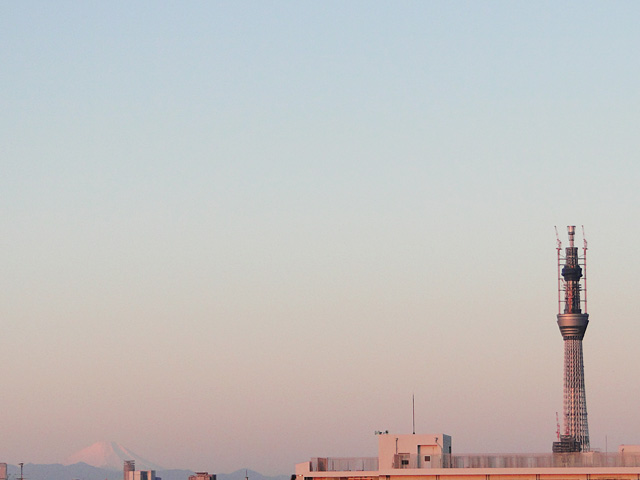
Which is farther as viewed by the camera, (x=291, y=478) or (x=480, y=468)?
(x=291, y=478)

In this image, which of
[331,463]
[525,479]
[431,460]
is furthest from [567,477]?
[331,463]

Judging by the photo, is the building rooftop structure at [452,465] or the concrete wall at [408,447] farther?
the concrete wall at [408,447]

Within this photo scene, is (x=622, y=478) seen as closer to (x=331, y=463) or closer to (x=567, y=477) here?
(x=567, y=477)

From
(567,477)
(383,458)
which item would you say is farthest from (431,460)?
(567,477)

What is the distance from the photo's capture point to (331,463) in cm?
9781

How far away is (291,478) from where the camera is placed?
100625 mm

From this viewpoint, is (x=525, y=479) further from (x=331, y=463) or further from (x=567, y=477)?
(x=331, y=463)

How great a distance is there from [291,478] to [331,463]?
460 centimetres

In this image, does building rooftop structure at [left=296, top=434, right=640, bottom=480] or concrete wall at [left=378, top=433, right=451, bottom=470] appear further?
concrete wall at [left=378, top=433, right=451, bottom=470]

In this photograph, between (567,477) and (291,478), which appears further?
(291,478)

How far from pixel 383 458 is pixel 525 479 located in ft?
37.8

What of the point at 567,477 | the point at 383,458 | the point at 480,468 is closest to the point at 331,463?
the point at 383,458

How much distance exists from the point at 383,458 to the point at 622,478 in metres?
18.4

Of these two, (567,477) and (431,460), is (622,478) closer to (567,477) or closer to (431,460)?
(567,477)
